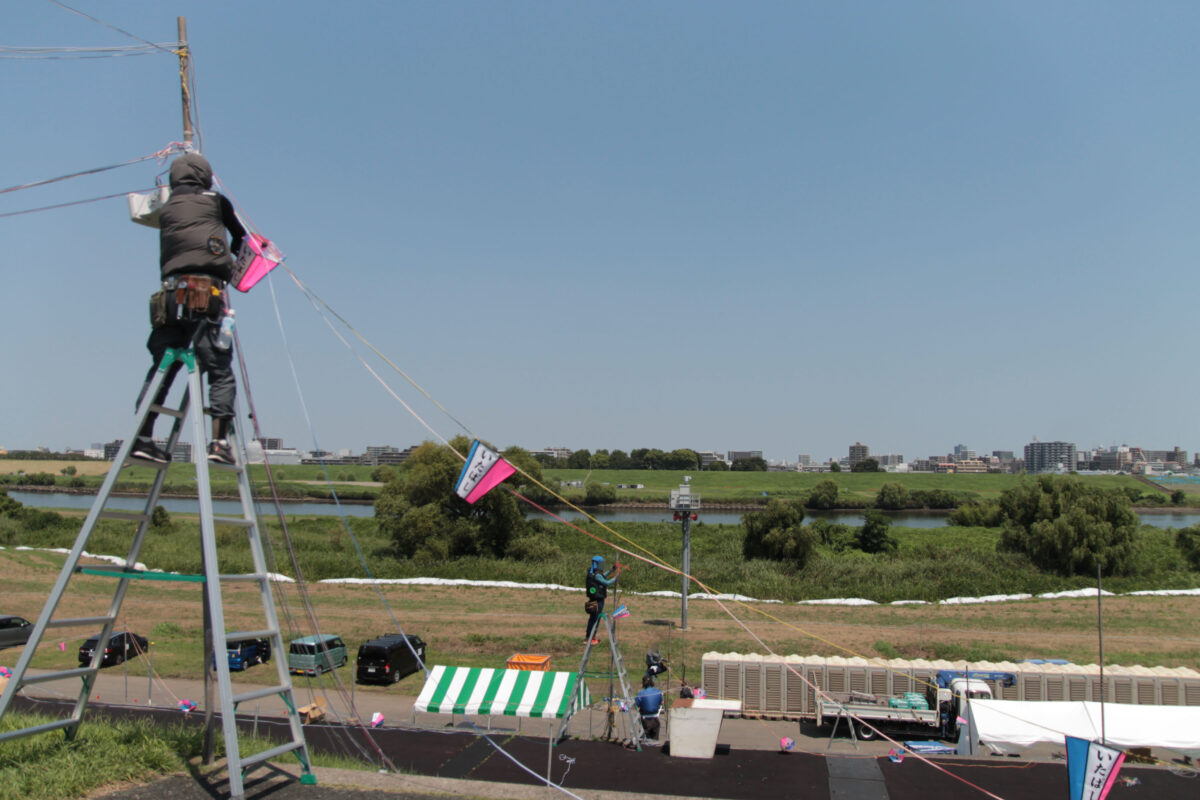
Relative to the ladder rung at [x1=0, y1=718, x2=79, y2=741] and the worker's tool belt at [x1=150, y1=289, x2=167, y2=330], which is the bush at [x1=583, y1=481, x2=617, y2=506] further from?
the worker's tool belt at [x1=150, y1=289, x2=167, y2=330]

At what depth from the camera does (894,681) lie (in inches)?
764

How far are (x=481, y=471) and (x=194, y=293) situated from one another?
5.31 meters

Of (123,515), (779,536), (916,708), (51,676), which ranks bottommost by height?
(779,536)

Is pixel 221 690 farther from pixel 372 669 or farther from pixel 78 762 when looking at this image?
pixel 372 669

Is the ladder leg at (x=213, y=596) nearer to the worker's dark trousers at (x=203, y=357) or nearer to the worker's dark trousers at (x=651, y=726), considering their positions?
the worker's dark trousers at (x=203, y=357)

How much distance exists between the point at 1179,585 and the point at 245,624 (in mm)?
47124

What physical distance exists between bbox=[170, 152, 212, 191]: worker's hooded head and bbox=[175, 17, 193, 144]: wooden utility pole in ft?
1.52

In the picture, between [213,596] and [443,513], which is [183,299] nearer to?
[213,596]

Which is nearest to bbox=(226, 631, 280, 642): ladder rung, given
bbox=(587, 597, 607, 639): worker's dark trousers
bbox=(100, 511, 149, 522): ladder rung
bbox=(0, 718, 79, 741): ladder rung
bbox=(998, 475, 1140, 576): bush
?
bbox=(100, 511, 149, 522): ladder rung

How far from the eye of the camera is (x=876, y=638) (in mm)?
29047

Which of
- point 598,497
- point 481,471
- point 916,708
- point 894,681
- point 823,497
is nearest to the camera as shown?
point 481,471

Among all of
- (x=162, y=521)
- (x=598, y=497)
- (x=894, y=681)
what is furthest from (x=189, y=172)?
(x=598, y=497)

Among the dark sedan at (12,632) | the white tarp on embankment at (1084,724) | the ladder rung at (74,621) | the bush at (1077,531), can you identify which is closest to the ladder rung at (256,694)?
the ladder rung at (74,621)

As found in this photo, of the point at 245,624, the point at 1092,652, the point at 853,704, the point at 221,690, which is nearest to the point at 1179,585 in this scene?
the point at 1092,652
